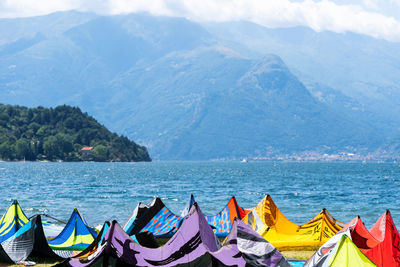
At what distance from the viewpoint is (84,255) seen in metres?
19.8

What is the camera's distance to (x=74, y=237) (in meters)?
27.9

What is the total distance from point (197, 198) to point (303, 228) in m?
37.4

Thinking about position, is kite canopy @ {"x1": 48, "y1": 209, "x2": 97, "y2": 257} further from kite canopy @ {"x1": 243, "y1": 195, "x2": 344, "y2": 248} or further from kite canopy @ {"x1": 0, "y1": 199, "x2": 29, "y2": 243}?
kite canopy @ {"x1": 243, "y1": 195, "x2": 344, "y2": 248}

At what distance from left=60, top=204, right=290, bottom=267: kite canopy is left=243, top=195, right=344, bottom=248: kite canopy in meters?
9.39

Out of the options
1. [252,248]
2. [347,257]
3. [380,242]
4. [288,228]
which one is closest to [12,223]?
[252,248]

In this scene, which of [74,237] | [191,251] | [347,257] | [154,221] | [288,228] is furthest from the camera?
[288,228]

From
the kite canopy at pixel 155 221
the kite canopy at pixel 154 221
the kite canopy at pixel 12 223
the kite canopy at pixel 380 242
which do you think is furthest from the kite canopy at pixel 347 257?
the kite canopy at pixel 12 223

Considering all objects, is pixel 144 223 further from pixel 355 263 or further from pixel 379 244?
pixel 355 263

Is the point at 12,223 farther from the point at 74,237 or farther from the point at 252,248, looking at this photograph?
the point at 252,248

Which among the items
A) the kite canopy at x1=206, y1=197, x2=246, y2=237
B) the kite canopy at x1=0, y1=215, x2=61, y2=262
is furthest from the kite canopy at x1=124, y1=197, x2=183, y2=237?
the kite canopy at x1=0, y1=215, x2=61, y2=262

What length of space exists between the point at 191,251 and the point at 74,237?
10.5 metres

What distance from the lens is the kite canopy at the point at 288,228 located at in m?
29.4

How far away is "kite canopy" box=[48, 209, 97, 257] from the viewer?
27.1 metres

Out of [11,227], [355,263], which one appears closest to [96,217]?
[11,227]
